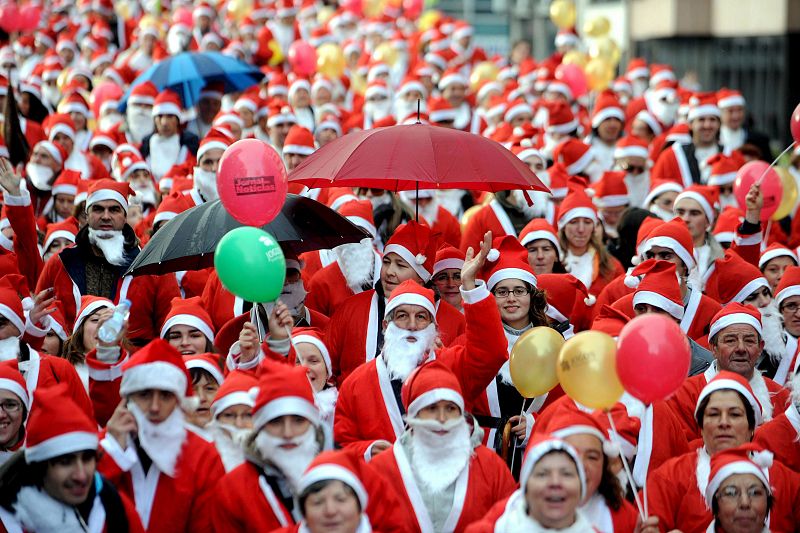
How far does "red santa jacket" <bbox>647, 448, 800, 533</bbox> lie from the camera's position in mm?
5789

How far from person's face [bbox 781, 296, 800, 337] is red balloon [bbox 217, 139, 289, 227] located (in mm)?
3200

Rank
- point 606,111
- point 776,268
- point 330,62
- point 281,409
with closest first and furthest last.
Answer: point 281,409
point 776,268
point 606,111
point 330,62

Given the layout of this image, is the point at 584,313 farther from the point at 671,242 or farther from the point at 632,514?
the point at 632,514

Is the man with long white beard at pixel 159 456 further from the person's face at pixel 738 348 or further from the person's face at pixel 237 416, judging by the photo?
the person's face at pixel 738 348

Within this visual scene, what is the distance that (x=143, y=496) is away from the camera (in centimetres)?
538

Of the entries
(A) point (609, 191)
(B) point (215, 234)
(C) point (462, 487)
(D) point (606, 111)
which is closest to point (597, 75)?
(D) point (606, 111)

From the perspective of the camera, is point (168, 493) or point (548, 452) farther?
point (168, 493)

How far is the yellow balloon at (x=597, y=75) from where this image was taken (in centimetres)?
1594

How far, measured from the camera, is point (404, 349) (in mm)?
6500

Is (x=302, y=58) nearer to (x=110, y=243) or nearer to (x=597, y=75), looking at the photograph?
(x=597, y=75)

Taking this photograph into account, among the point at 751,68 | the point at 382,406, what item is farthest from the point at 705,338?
the point at 751,68

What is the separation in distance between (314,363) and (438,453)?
1.26 metres

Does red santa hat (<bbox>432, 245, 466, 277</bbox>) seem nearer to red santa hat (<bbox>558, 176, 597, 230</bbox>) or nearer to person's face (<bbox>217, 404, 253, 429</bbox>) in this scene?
red santa hat (<bbox>558, 176, 597, 230</bbox>)

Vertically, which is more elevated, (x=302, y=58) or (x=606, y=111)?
(x=302, y=58)
